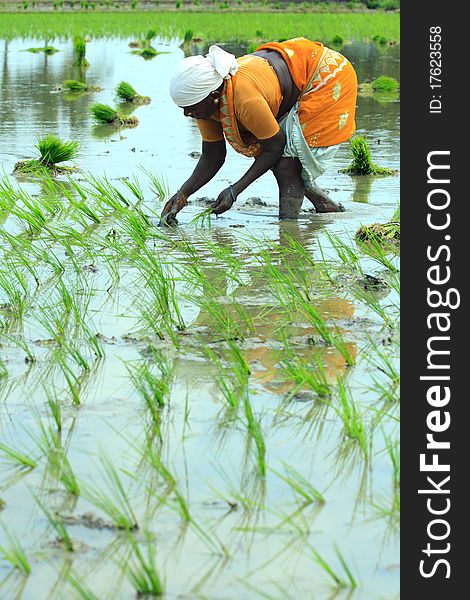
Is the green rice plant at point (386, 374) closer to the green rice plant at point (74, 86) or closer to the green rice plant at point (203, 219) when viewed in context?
the green rice plant at point (203, 219)

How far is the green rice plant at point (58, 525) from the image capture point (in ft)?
7.32

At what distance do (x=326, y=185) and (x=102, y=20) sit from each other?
18.4 m

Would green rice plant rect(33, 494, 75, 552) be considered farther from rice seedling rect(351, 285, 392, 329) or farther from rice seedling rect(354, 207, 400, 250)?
rice seedling rect(354, 207, 400, 250)

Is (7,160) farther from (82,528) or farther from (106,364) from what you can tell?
(82,528)

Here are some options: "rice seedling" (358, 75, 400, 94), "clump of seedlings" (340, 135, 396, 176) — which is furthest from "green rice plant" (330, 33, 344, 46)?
"clump of seedlings" (340, 135, 396, 176)

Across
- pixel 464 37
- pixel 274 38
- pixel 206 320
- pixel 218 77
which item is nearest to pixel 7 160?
pixel 218 77

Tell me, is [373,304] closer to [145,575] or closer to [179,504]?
[179,504]

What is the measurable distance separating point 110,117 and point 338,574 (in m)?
7.41

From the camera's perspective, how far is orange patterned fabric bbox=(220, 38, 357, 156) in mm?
5379

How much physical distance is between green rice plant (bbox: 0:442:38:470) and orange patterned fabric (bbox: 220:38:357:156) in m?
2.82

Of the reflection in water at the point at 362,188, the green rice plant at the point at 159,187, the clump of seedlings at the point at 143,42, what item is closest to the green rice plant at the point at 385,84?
the reflection in water at the point at 362,188

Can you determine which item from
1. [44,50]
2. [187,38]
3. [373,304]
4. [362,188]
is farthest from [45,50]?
[373,304]

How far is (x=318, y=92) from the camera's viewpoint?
547 centimetres

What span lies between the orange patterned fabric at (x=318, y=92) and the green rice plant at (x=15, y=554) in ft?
10.6
